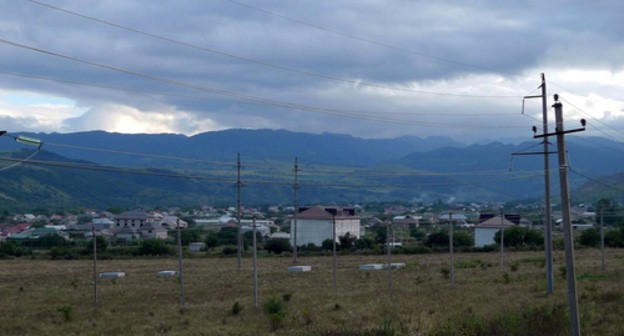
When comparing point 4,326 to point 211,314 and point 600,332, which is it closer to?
point 211,314

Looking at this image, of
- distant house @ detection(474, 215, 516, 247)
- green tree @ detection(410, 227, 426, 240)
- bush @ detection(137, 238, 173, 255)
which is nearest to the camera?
bush @ detection(137, 238, 173, 255)

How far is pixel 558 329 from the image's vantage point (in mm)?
21219

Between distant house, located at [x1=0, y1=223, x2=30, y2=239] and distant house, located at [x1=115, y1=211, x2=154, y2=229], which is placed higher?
distant house, located at [x1=115, y1=211, x2=154, y2=229]

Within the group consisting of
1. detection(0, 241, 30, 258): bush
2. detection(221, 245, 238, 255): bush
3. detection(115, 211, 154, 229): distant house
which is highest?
detection(115, 211, 154, 229): distant house

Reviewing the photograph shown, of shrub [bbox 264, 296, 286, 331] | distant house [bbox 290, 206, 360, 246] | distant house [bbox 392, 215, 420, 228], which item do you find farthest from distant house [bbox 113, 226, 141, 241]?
shrub [bbox 264, 296, 286, 331]

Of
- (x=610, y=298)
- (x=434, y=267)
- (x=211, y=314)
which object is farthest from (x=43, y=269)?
(x=610, y=298)

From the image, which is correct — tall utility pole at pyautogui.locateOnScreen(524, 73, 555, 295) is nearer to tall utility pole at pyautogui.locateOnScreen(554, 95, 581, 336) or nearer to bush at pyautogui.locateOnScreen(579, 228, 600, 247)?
tall utility pole at pyautogui.locateOnScreen(554, 95, 581, 336)

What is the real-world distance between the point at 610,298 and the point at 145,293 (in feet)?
57.9

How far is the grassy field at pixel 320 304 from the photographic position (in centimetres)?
2192

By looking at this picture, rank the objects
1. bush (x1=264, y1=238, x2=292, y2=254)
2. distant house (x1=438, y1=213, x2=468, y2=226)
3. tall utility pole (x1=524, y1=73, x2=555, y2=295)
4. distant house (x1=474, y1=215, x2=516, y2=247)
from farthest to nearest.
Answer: distant house (x1=474, y1=215, x2=516, y2=247) < bush (x1=264, y1=238, x2=292, y2=254) < distant house (x1=438, y1=213, x2=468, y2=226) < tall utility pole (x1=524, y1=73, x2=555, y2=295)

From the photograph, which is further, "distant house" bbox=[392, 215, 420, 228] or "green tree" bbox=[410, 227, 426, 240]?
"green tree" bbox=[410, 227, 426, 240]

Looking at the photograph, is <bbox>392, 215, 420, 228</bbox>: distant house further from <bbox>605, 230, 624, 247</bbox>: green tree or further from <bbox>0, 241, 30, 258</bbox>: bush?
<bbox>0, 241, 30, 258</bbox>: bush

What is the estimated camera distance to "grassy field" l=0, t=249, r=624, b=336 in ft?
71.9

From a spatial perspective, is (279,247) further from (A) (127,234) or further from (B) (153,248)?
(A) (127,234)
